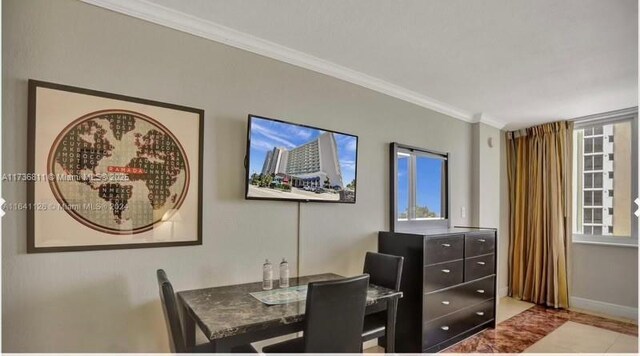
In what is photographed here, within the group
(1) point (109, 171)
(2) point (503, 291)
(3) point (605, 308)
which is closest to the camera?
(1) point (109, 171)

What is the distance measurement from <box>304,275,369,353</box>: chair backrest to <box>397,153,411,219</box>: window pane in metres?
1.69

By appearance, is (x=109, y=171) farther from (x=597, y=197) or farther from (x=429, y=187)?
(x=597, y=197)

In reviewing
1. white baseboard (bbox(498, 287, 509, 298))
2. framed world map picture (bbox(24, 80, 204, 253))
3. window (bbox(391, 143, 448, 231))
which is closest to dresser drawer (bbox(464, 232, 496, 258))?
window (bbox(391, 143, 448, 231))

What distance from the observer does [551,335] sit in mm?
3396

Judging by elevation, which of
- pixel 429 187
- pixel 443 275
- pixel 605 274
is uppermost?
pixel 429 187

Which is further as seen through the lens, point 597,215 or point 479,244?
point 597,215

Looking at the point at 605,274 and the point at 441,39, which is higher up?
the point at 441,39

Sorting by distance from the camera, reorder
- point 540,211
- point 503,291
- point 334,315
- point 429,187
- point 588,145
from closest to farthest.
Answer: point 334,315 → point 429,187 → point 588,145 → point 540,211 → point 503,291

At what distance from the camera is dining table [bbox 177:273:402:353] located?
159 cm

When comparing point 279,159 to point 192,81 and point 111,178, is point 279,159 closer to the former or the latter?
point 192,81

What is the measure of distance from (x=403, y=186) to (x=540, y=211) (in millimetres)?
2337

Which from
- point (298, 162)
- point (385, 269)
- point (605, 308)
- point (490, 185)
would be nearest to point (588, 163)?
point (490, 185)

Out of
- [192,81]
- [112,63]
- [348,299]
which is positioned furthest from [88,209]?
[348,299]

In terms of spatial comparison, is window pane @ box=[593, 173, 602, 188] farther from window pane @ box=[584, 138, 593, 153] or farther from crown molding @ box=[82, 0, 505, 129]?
crown molding @ box=[82, 0, 505, 129]
